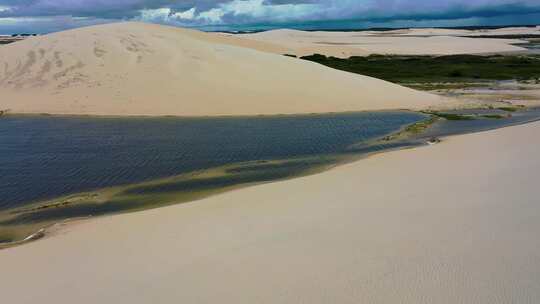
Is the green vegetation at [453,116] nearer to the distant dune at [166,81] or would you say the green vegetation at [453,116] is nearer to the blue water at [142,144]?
the blue water at [142,144]

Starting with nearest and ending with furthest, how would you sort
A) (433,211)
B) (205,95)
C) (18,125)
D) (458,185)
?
(433,211)
(458,185)
(18,125)
(205,95)

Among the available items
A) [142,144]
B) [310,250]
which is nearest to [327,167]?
[142,144]

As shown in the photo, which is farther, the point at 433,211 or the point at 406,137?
the point at 406,137

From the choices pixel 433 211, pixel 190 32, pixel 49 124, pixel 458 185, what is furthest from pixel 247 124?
pixel 190 32

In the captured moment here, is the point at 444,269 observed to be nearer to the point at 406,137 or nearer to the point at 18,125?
the point at 406,137

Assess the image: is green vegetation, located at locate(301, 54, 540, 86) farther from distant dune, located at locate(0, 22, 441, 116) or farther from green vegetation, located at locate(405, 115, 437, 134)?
green vegetation, located at locate(405, 115, 437, 134)

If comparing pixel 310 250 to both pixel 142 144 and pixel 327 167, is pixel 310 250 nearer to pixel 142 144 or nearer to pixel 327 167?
pixel 327 167

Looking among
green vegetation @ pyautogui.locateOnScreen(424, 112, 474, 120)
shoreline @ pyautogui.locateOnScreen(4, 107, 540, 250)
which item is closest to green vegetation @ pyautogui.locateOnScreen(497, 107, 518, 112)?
green vegetation @ pyautogui.locateOnScreen(424, 112, 474, 120)
